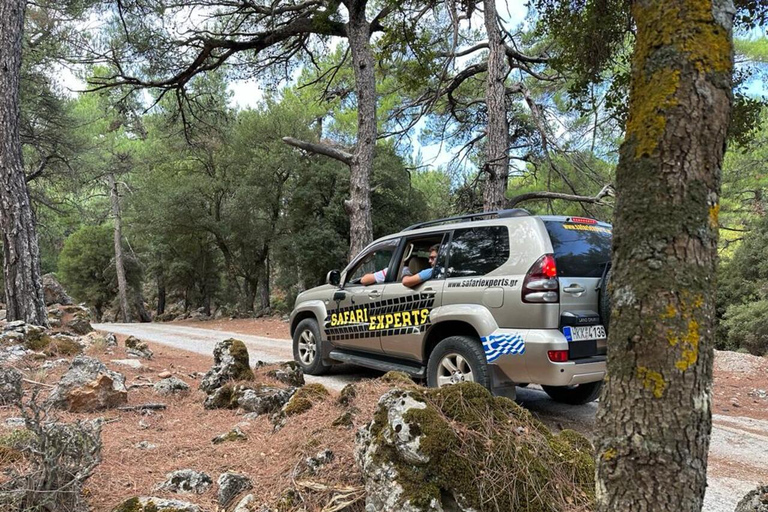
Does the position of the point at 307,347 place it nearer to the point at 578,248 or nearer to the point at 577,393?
the point at 577,393

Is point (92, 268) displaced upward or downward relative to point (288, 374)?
upward

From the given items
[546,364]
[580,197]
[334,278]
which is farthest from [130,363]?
[580,197]

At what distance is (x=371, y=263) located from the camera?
253 inches

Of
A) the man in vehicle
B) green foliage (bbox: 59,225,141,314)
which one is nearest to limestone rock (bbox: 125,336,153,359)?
the man in vehicle

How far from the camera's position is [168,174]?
2506 cm

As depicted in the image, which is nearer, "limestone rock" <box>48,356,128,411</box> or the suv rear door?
the suv rear door

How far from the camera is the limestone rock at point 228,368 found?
5289 mm

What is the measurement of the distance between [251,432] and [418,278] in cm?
238

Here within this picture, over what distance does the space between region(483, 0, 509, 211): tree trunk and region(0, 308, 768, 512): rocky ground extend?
19.2 feet

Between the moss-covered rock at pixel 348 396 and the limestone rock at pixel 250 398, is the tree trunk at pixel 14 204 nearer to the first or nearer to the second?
the limestone rock at pixel 250 398

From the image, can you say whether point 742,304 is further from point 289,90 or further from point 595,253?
point 289,90

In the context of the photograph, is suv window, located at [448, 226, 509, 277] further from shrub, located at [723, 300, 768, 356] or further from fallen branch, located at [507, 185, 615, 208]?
shrub, located at [723, 300, 768, 356]

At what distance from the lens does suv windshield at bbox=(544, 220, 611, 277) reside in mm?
4320

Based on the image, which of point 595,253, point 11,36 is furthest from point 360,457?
point 11,36
